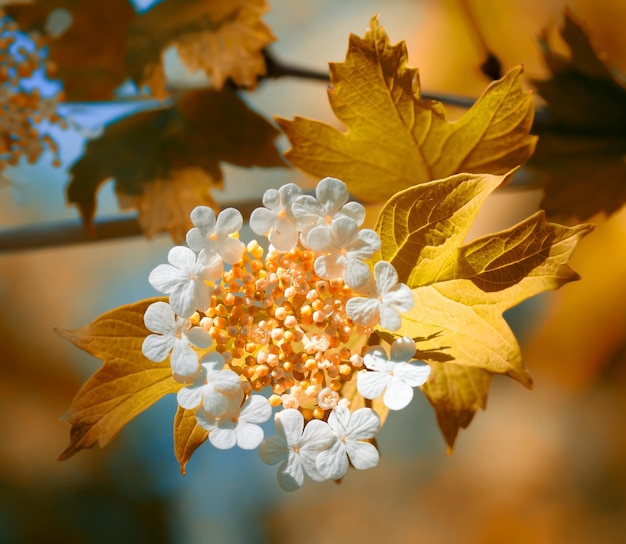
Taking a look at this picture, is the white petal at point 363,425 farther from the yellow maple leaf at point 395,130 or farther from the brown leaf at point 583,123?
the brown leaf at point 583,123

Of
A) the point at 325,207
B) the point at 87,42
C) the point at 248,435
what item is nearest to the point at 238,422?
the point at 248,435

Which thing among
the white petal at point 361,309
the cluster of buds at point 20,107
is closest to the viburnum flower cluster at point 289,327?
the white petal at point 361,309

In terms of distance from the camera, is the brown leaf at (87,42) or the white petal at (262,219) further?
the brown leaf at (87,42)

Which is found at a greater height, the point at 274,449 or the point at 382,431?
the point at 274,449

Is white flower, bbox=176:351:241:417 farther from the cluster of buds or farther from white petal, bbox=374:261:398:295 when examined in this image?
the cluster of buds

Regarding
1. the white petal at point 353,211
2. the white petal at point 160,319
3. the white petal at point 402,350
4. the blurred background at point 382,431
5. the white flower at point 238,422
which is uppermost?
the white petal at point 353,211

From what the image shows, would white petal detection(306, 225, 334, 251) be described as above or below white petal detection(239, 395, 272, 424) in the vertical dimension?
above

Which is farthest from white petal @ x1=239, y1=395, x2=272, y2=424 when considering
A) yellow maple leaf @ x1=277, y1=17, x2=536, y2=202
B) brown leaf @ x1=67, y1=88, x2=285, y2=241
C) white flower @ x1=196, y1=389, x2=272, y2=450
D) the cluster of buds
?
the cluster of buds

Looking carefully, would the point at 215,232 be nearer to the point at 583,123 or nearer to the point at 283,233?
the point at 283,233
